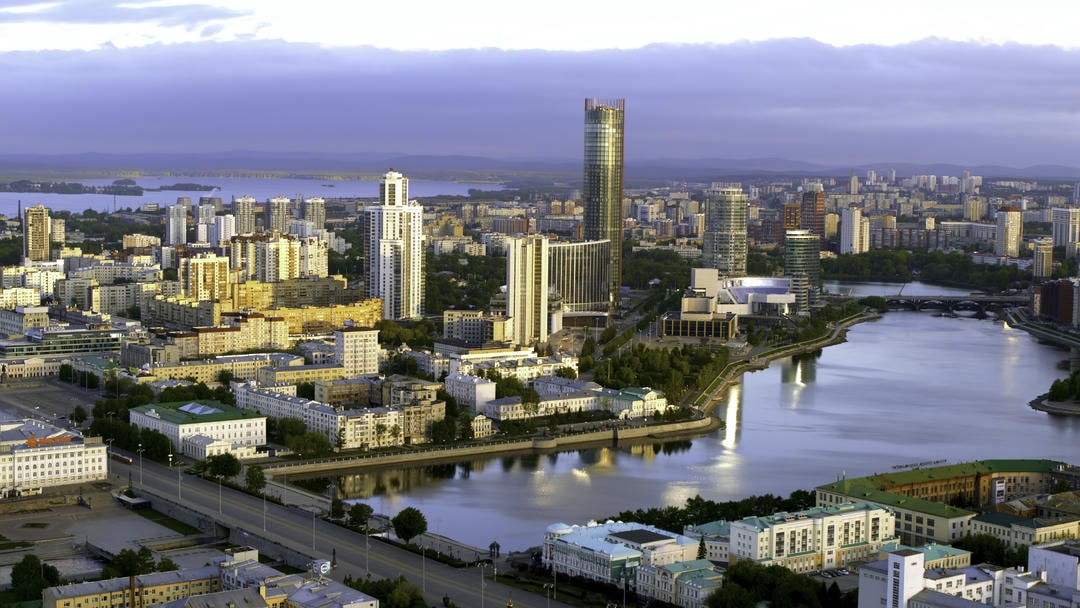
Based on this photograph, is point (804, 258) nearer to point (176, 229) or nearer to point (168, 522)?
point (176, 229)

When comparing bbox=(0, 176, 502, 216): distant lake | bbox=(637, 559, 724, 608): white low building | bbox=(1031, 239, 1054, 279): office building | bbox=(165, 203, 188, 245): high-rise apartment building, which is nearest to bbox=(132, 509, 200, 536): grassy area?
bbox=(637, 559, 724, 608): white low building

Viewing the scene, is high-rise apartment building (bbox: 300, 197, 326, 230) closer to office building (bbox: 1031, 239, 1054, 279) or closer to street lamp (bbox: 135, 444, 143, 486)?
office building (bbox: 1031, 239, 1054, 279)

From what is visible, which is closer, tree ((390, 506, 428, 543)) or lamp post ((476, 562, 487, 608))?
lamp post ((476, 562, 487, 608))

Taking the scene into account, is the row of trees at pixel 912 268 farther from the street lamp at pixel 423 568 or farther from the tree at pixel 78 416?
the street lamp at pixel 423 568

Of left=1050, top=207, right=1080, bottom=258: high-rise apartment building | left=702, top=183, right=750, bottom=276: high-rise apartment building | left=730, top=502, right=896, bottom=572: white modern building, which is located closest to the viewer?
left=730, top=502, right=896, bottom=572: white modern building

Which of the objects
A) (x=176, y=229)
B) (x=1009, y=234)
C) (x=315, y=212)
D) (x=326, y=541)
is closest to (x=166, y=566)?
(x=326, y=541)
